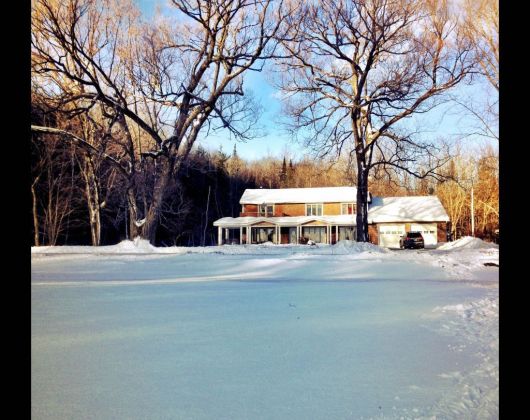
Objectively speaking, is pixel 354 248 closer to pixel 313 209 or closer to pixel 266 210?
pixel 313 209

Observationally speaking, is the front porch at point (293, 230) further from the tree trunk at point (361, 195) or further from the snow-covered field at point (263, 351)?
the snow-covered field at point (263, 351)

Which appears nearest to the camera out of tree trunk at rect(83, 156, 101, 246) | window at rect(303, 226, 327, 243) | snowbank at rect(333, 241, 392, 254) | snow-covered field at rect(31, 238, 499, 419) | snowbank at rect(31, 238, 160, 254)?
snow-covered field at rect(31, 238, 499, 419)

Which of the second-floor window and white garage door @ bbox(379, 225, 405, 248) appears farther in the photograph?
the second-floor window

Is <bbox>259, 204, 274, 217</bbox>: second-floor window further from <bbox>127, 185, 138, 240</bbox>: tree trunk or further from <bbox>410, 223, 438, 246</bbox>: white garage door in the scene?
<bbox>127, 185, 138, 240</bbox>: tree trunk

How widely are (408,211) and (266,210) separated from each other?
16.4 m

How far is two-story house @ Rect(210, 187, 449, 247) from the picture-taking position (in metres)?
45.6

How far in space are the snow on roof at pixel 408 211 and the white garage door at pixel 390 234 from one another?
94 centimetres

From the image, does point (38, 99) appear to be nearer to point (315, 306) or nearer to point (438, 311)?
point (315, 306)

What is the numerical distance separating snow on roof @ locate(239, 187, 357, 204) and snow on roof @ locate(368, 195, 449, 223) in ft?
10.9

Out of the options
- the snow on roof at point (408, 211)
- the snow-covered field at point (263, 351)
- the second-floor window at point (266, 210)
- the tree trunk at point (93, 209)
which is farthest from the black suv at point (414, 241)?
the snow-covered field at point (263, 351)

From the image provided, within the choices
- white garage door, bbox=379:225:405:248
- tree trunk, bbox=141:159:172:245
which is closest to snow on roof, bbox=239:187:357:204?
white garage door, bbox=379:225:405:248

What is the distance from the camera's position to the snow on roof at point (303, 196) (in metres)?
48.6
